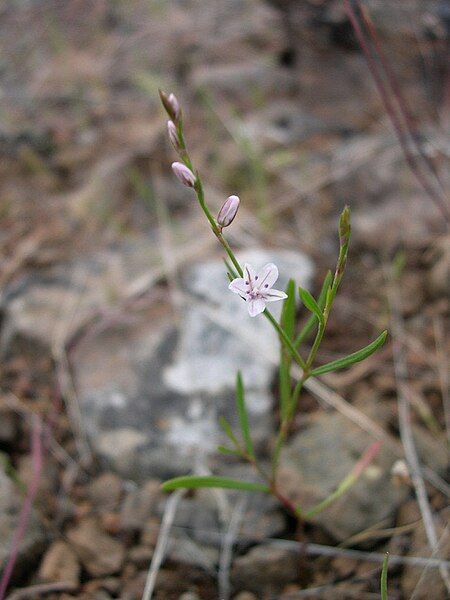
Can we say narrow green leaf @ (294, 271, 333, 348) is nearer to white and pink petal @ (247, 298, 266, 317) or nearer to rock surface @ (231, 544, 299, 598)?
A: white and pink petal @ (247, 298, 266, 317)

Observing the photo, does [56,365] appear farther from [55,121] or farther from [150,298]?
[55,121]

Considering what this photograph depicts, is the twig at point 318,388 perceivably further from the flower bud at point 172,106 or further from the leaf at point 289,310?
the flower bud at point 172,106

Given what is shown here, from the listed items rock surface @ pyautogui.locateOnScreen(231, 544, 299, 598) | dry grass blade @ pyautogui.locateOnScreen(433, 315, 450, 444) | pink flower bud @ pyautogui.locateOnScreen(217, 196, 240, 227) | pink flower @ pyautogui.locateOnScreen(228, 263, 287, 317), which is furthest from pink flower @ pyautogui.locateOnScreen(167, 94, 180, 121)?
dry grass blade @ pyautogui.locateOnScreen(433, 315, 450, 444)

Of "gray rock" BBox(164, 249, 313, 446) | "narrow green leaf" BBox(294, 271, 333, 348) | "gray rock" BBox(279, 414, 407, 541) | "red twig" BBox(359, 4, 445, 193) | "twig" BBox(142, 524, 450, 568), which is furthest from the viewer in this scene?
"gray rock" BBox(164, 249, 313, 446)

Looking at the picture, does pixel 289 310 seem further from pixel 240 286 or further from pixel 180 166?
pixel 180 166

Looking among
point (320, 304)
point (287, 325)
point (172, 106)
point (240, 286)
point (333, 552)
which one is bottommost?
point (333, 552)

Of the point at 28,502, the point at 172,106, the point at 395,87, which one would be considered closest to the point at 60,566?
the point at 28,502

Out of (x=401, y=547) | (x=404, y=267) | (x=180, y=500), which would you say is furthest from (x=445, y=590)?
(x=404, y=267)
